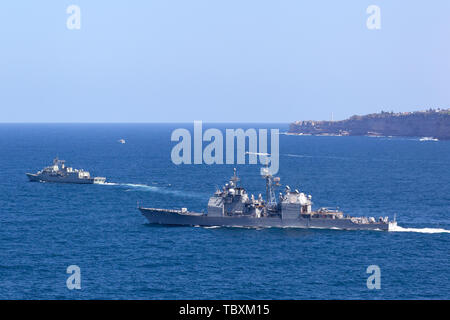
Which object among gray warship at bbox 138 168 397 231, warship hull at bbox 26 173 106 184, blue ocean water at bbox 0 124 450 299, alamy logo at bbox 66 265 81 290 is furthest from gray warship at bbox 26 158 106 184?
alamy logo at bbox 66 265 81 290

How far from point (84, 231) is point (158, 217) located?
12300 millimetres

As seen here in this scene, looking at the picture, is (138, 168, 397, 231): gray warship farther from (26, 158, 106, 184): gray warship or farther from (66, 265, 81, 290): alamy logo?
(26, 158, 106, 184): gray warship

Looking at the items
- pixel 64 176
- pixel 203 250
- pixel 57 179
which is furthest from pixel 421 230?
pixel 57 179

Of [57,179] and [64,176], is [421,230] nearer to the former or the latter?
[64,176]

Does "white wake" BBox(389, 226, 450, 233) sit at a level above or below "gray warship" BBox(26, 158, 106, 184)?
below

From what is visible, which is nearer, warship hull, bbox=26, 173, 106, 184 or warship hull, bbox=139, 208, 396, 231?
warship hull, bbox=139, 208, 396, 231

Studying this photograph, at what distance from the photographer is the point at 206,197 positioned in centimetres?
12244

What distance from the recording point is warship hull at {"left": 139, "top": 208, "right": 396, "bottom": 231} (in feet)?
300

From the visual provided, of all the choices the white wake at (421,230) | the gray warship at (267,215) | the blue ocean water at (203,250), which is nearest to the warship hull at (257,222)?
the gray warship at (267,215)

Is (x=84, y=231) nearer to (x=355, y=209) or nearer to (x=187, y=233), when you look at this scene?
(x=187, y=233)

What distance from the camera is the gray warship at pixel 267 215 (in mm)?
91938

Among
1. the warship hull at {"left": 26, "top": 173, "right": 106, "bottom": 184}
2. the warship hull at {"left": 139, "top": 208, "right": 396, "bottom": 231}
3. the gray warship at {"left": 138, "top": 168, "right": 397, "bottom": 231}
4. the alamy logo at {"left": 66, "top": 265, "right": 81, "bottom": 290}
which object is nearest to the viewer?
the alamy logo at {"left": 66, "top": 265, "right": 81, "bottom": 290}
